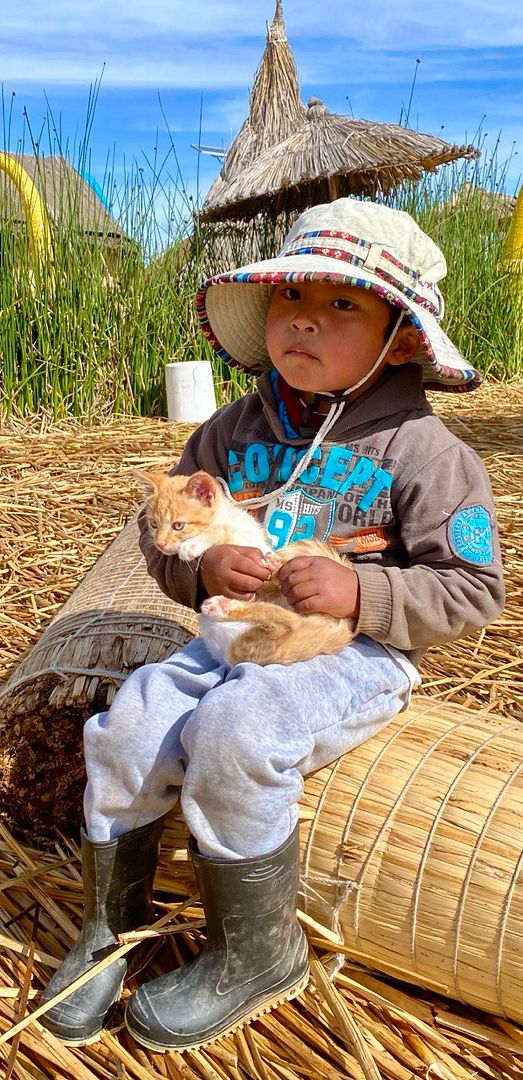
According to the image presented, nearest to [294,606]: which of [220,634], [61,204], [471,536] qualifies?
[220,634]

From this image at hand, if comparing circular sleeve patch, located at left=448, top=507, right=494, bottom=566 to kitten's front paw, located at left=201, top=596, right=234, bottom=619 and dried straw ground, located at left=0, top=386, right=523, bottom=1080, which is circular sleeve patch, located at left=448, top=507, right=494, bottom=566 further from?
dried straw ground, located at left=0, top=386, right=523, bottom=1080

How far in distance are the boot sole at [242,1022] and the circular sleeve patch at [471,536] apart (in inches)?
34.9

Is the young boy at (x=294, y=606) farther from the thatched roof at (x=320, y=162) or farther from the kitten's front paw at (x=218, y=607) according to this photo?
the thatched roof at (x=320, y=162)

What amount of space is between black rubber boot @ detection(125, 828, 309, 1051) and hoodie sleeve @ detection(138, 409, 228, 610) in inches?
22.6

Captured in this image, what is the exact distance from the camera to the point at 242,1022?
167 cm

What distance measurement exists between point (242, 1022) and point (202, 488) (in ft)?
3.35

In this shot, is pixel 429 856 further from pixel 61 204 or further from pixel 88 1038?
pixel 61 204

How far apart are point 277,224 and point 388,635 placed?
695cm

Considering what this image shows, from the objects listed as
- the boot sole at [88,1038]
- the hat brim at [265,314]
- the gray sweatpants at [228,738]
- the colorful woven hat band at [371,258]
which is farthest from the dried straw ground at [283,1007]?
the colorful woven hat band at [371,258]

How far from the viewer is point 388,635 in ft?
5.90

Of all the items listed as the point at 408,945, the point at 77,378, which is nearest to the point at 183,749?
the point at 408,945

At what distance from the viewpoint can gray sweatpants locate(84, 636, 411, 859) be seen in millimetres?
1599

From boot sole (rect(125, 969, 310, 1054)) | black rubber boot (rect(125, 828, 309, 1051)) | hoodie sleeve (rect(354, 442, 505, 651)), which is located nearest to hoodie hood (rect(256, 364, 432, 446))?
hoodie sleeve (rect(354, 442, 505, 651))

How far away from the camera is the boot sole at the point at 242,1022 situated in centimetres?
162
